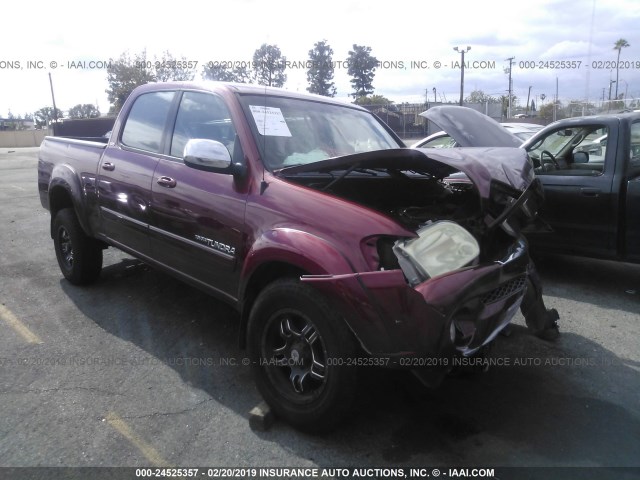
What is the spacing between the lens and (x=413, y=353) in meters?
2.38

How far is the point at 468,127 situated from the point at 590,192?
1862mm

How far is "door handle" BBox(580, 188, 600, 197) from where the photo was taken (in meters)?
4.95

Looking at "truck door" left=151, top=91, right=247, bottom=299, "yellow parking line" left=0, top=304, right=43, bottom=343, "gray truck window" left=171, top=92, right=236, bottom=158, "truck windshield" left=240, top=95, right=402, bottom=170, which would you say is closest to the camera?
"truck door" left=151, top=91, right=247, bottom=299

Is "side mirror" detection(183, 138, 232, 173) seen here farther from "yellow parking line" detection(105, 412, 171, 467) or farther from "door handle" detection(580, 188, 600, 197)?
"door handle" detection(580, 188, 600, 197)

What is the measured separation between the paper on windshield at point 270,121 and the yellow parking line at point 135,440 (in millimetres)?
1933

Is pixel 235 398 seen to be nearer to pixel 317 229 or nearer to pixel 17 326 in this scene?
pixel 317 229

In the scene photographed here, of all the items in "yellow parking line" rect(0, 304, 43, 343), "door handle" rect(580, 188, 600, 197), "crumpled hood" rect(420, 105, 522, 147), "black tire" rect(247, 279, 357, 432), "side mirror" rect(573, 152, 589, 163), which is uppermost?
"crumpled hood" rect(420, 105, 522, 147)

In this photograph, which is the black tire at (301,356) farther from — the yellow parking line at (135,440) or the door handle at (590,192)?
the door handle at (590,192)

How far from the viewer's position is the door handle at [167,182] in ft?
11.7

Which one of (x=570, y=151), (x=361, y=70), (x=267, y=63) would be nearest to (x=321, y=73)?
(x=361, y=70)

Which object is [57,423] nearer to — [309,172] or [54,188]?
[309,172]

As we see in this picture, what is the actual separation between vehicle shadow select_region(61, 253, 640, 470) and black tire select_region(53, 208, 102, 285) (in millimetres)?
686

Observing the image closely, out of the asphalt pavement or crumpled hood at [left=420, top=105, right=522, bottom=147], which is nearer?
the asphalt pavement

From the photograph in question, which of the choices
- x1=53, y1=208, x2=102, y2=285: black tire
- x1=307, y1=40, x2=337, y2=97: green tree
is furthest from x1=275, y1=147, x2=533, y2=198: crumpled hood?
x1=307, y1=40, x2=337, y2=97: green tree
